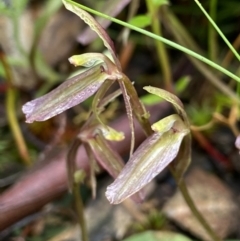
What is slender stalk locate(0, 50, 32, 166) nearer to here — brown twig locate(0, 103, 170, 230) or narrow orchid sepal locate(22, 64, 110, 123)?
brown twig locate(0, 103, 170, 230)

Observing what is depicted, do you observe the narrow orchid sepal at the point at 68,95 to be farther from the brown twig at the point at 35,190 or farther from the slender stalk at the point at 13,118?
the slender stalk at the point at 13,118

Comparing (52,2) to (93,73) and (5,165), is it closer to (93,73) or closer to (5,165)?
(5,165)

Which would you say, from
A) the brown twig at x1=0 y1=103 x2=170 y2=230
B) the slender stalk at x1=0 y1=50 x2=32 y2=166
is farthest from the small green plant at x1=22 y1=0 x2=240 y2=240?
the slender stalk at x1=0 y1=50 x2=32 y2=166

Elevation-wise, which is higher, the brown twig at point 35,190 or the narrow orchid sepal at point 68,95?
the narrow orchid sepal at point 68,95

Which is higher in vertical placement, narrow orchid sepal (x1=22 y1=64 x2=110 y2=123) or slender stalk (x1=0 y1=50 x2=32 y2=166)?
narrow orchid sepal (x1=22 y1=64 x2=110 y2=123)

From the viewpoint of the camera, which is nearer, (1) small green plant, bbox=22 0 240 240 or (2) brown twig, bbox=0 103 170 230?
(1) small green plant, bbox=22 0 240 240

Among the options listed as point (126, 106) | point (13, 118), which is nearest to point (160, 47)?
point (13, 118)

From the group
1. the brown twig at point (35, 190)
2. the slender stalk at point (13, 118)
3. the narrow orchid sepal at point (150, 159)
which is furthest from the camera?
the slender stalk at point (13, 118)

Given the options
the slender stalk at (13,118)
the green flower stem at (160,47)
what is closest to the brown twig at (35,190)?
the slender stalk at (13,118)
